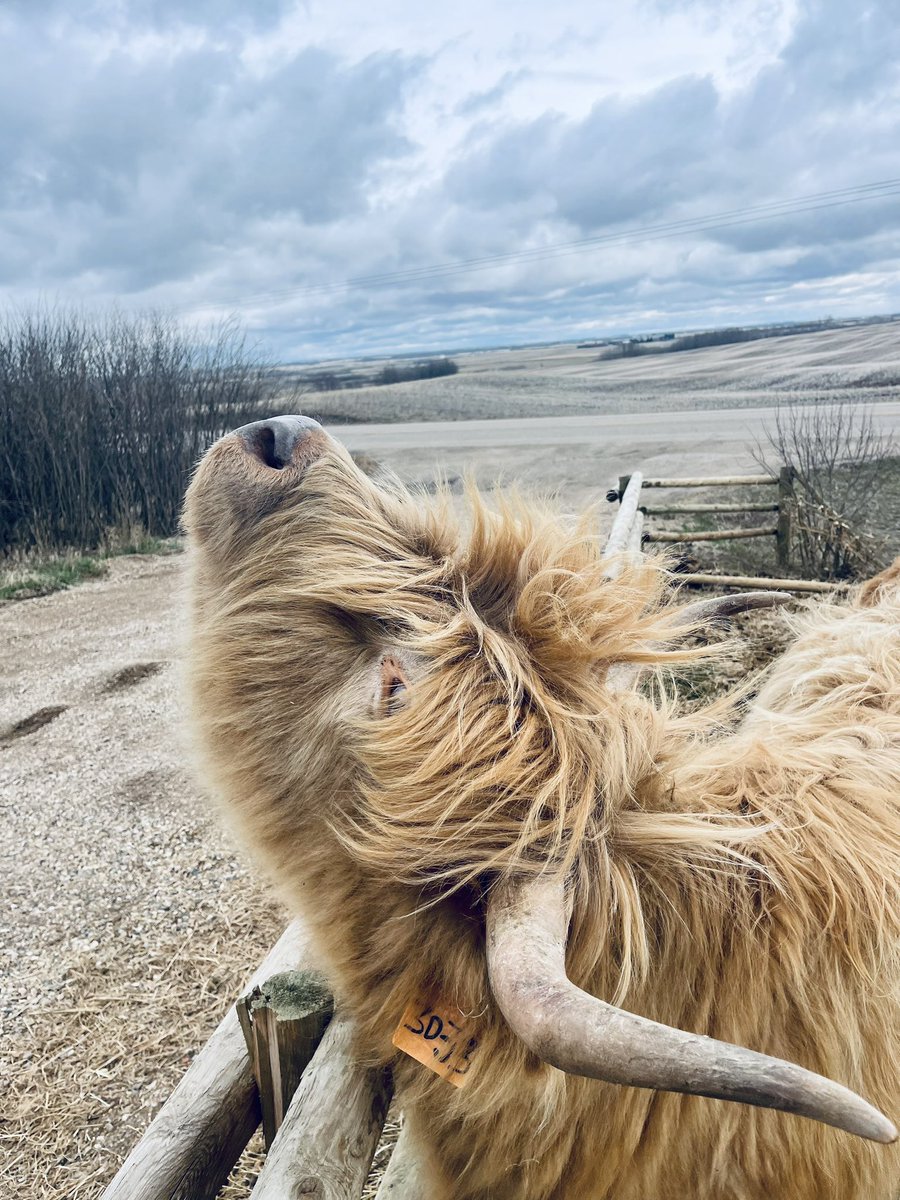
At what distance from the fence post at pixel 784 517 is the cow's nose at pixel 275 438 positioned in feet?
27.2

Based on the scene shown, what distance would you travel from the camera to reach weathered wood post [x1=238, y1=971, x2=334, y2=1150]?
2.00 m

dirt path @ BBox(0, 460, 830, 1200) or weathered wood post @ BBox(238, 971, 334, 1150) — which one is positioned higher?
→ weathered wood post @ BBox(238, 971, 334, 1150)

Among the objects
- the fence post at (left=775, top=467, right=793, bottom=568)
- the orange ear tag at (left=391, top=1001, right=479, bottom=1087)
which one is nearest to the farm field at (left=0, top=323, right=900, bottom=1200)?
the orange ear tag at (left=391, top=1001, right=479, bottom=1087)

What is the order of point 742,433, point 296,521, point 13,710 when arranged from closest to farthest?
point 296,521, point 13,710, point 742,433

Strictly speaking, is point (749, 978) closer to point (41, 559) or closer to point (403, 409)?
point (41, 559)

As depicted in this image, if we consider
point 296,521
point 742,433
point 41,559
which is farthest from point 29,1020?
point 742,433

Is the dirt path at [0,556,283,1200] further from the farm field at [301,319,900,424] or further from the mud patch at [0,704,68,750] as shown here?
the farm field at [301,319,900,424]

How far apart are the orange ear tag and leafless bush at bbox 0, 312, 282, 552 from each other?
13146 millimetres

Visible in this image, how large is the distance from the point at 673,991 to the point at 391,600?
2.80 ft

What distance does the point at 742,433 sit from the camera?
822 inches

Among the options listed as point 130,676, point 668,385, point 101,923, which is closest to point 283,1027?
point 101,923

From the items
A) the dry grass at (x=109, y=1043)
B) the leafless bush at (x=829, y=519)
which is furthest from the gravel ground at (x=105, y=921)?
the leafless bush at (x=829, y=519)

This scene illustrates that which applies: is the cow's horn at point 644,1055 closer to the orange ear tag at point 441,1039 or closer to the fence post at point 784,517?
the orange ear tag at point 441,1039

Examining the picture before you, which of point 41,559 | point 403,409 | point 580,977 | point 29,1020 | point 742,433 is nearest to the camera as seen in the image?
point 580,977
